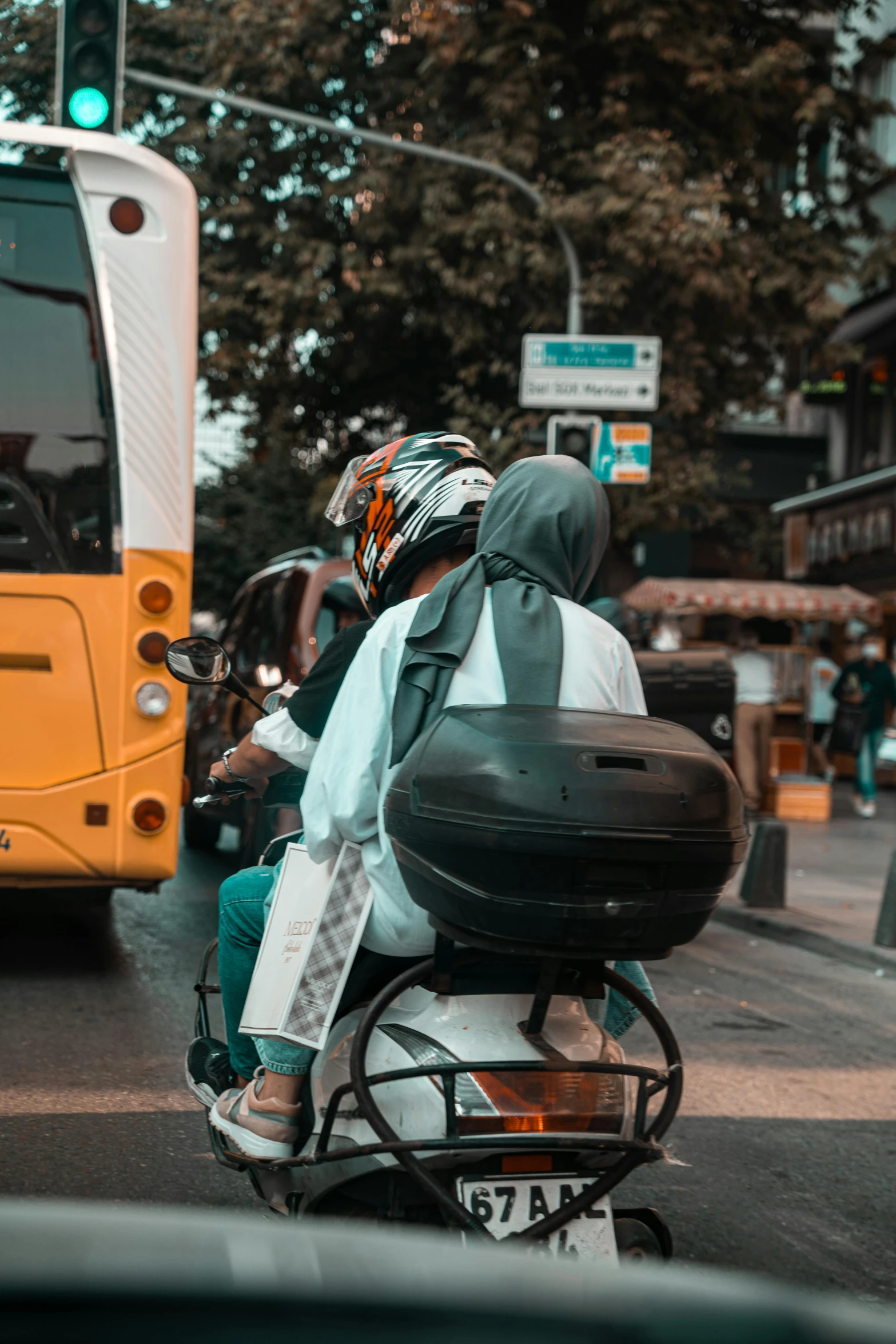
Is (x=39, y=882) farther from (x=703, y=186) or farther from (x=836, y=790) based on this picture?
(x=836, y=790)

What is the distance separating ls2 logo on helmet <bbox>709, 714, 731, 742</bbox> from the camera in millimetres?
8266

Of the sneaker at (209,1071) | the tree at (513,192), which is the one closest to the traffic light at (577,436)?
the tree at (513,192)

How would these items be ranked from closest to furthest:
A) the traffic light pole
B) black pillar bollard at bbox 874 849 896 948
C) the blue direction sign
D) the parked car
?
the parked car < black pillar bollard at bbox 874 849 896 948 < the traffic light pole < the blue direction sign

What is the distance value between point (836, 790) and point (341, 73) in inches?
464

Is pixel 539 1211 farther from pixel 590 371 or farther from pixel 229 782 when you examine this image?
pixel 590 371

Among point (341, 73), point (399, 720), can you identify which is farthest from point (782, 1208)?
point (341, 73)

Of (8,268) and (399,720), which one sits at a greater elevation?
(8,268)

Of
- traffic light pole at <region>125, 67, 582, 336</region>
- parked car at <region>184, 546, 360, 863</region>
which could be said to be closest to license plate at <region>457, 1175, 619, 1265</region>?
parked car at <region>184, 546, 360, 863</region>

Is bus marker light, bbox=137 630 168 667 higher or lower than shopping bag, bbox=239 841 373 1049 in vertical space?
higher

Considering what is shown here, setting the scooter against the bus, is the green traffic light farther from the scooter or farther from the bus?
the scooter

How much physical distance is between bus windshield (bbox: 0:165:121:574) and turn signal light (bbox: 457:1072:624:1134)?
389 cm

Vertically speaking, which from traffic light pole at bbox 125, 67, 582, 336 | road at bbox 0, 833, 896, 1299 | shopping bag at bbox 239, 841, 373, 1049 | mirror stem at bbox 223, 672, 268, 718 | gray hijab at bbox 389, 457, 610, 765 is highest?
traffic light pole at bbox 125, 67, 582, 336

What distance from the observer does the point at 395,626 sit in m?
2.56

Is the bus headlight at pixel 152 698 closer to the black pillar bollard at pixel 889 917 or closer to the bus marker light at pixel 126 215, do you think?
the bus marker light at pixel 126 215
